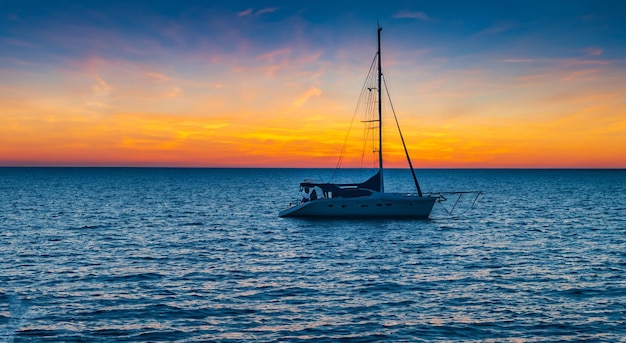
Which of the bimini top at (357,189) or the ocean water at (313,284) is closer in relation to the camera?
the ocean water at (313,284)

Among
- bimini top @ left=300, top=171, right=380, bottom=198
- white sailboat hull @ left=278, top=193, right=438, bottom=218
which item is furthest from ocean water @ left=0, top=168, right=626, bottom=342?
bimini top @ left=300, top=171, right=380, bottom=198

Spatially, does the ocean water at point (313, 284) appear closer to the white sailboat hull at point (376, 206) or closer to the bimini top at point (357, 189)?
the white sailboat hull at point (376, 206)

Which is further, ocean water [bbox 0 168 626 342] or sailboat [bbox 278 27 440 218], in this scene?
sailboat [bbox 278 27 440 218]

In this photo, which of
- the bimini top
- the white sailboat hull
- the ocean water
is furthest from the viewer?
the bimini top

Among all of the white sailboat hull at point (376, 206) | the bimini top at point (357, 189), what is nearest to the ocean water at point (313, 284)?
the white sailboat hull at point (376, 206)

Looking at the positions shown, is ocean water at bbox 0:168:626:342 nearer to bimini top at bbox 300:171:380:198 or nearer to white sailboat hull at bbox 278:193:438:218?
white sailboat hull at bbox 278:193:438:218

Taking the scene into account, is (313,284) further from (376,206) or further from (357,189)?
(357,189)

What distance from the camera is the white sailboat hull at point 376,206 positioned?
5203cm

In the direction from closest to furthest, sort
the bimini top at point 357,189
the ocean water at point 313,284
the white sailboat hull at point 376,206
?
the ocean water at point 313,284 → the white sailboat hull at point 376,206 → the bimini top at point 357,189

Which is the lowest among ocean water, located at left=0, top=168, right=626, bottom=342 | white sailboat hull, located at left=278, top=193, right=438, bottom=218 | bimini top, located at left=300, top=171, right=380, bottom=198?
ocean water, located at left=0, top=168, right=626, bottom=342

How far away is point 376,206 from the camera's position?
171 ft

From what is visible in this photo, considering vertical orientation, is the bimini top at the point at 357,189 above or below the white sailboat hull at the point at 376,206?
above

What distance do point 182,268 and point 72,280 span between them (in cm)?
602

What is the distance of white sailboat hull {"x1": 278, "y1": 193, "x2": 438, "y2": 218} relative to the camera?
171 ft
